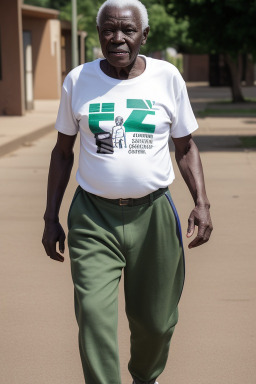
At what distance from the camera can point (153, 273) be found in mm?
3748

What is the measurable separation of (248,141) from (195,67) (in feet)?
198

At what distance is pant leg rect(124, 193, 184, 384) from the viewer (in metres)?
3.71

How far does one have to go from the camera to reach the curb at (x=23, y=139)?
1592 cm

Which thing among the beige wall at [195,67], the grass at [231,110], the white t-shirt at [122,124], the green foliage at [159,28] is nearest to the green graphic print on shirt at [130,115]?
the white t-shirt at [122,124]

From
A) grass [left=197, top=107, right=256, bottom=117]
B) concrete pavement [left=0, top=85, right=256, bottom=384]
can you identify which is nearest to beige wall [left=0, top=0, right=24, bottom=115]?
grass [left=197, top=107, right=256, bottom=117]

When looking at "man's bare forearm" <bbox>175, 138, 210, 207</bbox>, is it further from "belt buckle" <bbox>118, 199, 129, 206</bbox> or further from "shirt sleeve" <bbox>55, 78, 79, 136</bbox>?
"shirt sleeve" <bbox>55, 78, 79, 136</bbox>

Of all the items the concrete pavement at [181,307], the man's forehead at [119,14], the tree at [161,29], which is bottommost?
the tree at [161,29]

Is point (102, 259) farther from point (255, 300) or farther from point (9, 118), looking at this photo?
point (9, 118)

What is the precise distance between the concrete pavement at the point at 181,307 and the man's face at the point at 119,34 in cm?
162

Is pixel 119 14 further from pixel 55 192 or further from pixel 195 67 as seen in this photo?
pixel 195 67

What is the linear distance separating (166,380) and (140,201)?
1.18m

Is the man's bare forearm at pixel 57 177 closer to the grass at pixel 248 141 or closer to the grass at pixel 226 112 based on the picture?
the grass at pixel 248 141

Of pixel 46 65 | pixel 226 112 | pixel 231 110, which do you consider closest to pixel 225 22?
pixel 226 112

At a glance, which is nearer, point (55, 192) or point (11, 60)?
point (55, 192)
